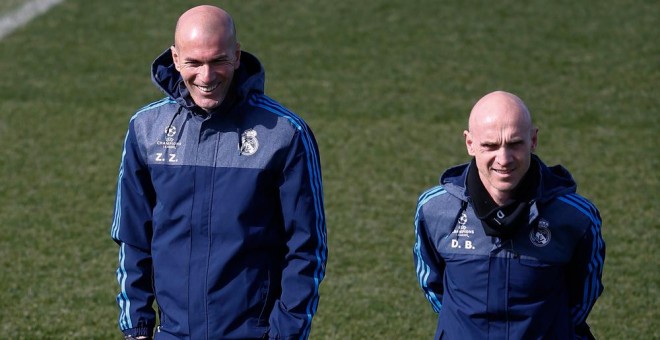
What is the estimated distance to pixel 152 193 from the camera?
160 inches

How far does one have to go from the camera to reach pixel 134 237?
4031mm

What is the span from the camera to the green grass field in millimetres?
6492

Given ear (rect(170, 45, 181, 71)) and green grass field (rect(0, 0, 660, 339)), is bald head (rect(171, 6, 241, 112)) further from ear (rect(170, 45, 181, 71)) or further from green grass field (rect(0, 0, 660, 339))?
green grass field (rect(0, 0, 660, 339))

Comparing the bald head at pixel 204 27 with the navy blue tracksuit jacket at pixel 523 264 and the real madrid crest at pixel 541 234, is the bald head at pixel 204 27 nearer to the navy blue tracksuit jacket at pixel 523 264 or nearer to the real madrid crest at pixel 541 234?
the navy blue tracksuit jacket at pixel 523 264

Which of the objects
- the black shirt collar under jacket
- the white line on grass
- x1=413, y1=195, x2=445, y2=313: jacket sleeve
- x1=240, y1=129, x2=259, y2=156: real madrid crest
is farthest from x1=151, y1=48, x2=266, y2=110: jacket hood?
the white line on grass

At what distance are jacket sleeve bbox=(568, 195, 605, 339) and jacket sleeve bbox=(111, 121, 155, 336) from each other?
1.46 meters

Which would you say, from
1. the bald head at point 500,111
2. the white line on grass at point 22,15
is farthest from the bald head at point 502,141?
the white line on grass at point 22,15

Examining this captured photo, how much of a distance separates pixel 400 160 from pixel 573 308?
4.51 metres

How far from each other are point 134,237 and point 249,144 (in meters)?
0.54

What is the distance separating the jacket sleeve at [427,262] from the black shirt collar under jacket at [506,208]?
27 cm

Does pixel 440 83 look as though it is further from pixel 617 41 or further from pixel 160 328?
pixel 160 328

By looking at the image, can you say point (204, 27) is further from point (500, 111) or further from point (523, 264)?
point (523, 264)

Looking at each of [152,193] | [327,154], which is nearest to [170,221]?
[152,193]

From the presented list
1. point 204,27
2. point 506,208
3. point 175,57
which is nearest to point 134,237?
point 175,57
